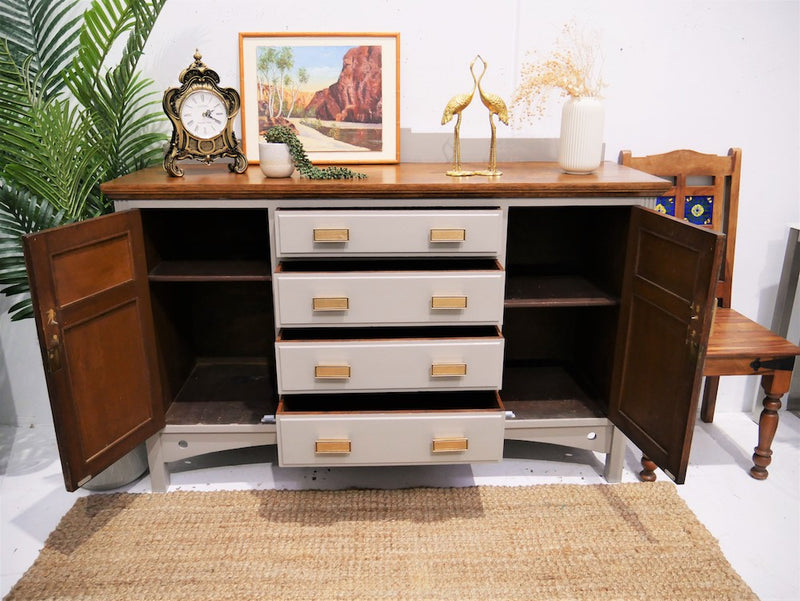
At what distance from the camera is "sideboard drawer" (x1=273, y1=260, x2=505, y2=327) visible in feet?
5.80

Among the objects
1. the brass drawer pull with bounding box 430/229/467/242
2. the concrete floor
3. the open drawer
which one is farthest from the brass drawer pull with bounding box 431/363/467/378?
the concrete floor

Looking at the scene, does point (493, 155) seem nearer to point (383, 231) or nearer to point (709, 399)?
point (383, 231)

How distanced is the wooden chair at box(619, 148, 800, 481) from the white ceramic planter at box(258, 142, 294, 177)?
1149 millimetres

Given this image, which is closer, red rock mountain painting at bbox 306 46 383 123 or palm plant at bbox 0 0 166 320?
palm plant at bbox 0 0 166 320

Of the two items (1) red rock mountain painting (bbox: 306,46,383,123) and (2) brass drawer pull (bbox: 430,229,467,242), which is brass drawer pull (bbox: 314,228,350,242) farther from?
(1) red rock mountain painting (bbox: 306,46,383,123)

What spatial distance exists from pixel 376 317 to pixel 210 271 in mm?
550

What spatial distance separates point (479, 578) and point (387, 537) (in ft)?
0.95

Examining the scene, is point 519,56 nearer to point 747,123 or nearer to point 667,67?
point 667,67

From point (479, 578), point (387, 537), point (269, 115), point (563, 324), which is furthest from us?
point (563, 324)

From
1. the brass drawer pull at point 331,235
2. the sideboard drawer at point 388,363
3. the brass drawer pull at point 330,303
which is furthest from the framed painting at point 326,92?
the sideboard drawer at point 388,363

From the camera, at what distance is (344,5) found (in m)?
2.07

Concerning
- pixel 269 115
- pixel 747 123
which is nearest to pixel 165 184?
pixel 269 115

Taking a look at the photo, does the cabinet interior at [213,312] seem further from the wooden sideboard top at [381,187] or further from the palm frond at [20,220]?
the palm frond at [20,220]

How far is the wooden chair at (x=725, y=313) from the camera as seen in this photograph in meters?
2.03
